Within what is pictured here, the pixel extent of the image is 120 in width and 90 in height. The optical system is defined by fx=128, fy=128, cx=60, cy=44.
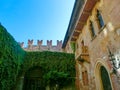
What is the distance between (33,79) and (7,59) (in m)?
4.55

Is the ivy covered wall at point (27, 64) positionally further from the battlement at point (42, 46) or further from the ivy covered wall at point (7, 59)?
the battlement at point (42, 46)

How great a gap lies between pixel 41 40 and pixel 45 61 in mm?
15393

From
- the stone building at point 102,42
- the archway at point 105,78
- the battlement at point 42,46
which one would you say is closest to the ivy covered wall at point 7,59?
the stone building at point 102,42

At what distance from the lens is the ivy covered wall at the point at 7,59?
898cm

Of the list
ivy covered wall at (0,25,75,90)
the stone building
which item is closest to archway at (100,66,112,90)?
the stone building

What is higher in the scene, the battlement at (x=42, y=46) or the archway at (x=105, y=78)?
the battlement at (x=42, y=46)

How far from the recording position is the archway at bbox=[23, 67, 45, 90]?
12.9m

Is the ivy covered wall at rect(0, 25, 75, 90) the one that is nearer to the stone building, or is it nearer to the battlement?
the stone building

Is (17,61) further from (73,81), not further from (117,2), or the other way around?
(117,2)

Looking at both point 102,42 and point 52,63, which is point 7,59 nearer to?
point 52,63

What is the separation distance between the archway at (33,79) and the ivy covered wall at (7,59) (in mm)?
1741

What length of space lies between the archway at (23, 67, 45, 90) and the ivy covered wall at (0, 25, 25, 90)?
1741mm

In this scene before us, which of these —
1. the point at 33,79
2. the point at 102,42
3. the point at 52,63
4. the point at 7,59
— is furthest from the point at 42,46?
the point at 102,42

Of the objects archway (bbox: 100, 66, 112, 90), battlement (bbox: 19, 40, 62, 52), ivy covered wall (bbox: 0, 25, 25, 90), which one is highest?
battlement (bbox: 19, 40, 62, 52)
